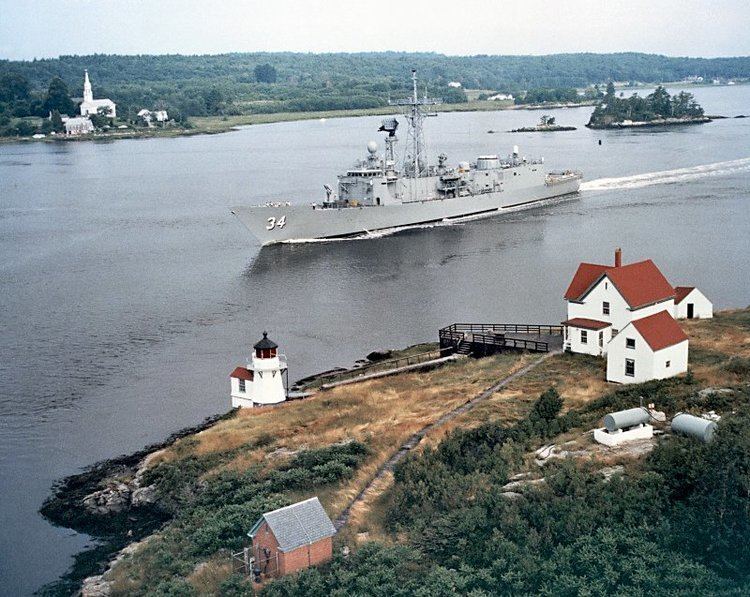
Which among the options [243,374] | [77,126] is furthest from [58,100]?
[243,374]

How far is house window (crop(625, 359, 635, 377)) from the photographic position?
89.8 feet

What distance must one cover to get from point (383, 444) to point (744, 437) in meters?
9.33

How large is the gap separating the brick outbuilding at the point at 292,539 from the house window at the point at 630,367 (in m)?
11.5

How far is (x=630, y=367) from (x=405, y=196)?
43467 mm

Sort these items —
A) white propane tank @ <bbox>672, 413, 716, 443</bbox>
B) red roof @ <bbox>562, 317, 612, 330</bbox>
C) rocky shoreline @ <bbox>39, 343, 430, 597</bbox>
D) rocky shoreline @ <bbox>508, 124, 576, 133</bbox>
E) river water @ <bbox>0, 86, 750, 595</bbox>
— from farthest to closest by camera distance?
rocky shoreline @ <bbox>508, 124, 576, 133</bbox>, river water @ <bbox>0, 86, 750, 595</bbox>, red roof @ <bbox>562, 317, 612, 330</bbox>, rocky shoreline @ <bbox>39, 343, 430, 597</bbox>, white propane tank @ <bbox>672, 413, 716, 443</bbox>

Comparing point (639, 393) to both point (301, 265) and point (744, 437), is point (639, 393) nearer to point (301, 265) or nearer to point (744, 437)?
point (744, 437)

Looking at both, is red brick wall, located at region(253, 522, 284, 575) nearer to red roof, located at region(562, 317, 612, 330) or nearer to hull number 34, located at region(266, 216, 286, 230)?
red roof, located at region(562, 317, 612, 330)

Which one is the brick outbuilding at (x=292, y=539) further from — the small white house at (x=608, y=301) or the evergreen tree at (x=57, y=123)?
the evergreen tree at (x=57, y=123)

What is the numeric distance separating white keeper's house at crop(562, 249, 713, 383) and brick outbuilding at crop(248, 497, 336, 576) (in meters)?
11.5

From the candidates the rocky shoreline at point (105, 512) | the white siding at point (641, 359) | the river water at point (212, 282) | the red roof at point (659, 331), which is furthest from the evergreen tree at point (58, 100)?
the red roof at point (659, 331)

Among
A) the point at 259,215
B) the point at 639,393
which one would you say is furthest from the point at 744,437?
the point at 259,215

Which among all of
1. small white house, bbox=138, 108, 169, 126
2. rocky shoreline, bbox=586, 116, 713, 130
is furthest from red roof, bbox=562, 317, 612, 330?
small white house, bbox=138, 108, 169, 126

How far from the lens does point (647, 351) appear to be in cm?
2684

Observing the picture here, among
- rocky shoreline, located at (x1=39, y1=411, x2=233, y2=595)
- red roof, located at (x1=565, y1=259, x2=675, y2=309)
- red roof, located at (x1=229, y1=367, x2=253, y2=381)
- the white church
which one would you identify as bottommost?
rocky shoreline, located at (x1=39, y1=411, x2=233, y2=595)
